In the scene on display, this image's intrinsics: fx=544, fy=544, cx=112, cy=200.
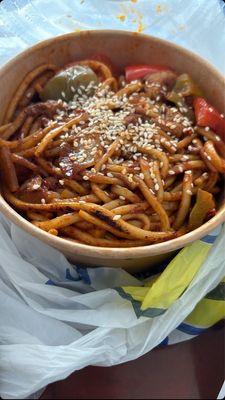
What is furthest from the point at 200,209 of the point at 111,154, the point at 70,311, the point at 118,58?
the point at 118,58

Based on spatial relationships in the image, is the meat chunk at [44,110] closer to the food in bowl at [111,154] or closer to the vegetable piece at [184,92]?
the food in bowl at [111,154]

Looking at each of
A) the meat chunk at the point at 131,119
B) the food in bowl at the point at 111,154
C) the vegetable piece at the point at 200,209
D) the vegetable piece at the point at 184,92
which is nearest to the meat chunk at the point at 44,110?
the food in bowl at the point at 111,154

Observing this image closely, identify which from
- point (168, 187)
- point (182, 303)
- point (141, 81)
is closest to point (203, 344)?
point (182, 303)

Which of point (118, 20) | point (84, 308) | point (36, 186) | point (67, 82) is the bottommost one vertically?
point (84, 308)

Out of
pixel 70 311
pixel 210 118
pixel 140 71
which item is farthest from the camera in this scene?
pixel 140 71

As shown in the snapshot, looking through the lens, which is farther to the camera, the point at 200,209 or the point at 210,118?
the point at 210,118

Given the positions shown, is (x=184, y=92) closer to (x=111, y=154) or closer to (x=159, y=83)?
(x=159, y=83)

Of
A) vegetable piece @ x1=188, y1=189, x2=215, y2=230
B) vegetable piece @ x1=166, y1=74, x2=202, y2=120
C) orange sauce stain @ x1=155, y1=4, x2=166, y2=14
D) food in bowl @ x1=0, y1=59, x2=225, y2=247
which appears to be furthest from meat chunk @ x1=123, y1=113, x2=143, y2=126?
orange sauce stain @ x1=155, y1=4, x2=166, y2=14
